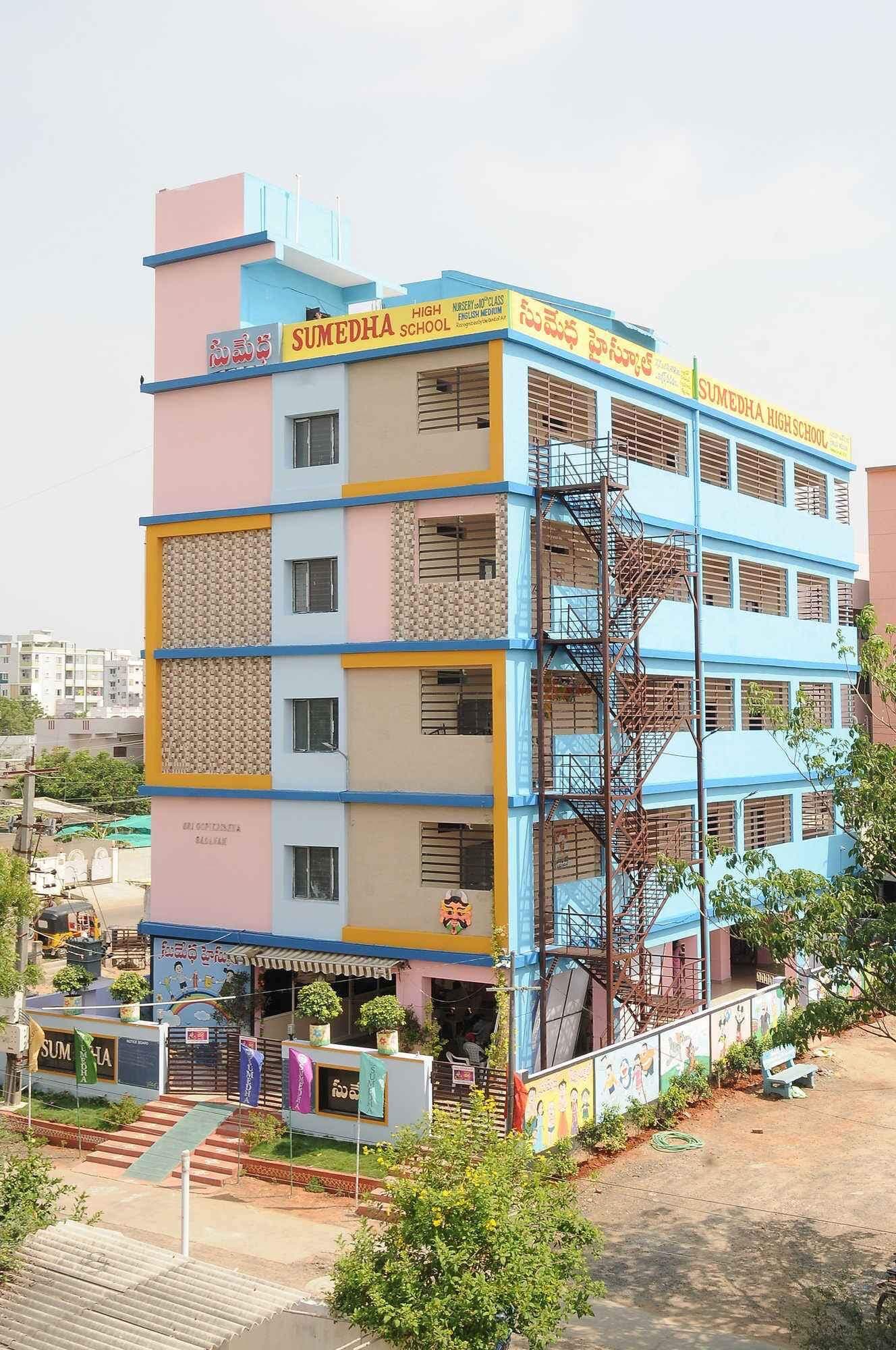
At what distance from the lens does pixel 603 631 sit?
95.2 feet

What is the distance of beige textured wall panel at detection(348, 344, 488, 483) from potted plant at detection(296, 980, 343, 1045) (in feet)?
37.3

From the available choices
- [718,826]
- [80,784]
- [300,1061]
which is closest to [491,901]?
[300,1061]

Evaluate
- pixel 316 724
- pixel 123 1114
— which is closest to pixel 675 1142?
pixel 123 1114

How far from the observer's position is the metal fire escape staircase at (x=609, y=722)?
1142 inches

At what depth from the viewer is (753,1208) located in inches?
934

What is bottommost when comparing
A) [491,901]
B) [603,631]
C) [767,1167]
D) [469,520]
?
[767,1167]

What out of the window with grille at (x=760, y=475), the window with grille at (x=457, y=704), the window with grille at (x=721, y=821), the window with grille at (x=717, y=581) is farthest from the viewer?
the window with grille at (x=760, y=475)

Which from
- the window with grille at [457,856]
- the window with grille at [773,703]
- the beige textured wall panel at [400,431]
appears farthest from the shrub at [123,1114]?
the window with grille at [773,703]

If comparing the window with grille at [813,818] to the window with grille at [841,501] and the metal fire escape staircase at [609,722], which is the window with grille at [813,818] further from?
the metal fire escape staircase at [609,722]

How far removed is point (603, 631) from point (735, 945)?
18808 millimetres

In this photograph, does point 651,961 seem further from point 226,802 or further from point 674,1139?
point 226,802

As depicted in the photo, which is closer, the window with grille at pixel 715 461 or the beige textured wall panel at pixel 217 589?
the beige textured wall panel at pixel 217 589

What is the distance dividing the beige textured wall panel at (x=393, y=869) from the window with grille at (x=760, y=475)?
15376 mm

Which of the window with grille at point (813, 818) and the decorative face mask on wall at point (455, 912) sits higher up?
the window with grille at point (813, 818)
